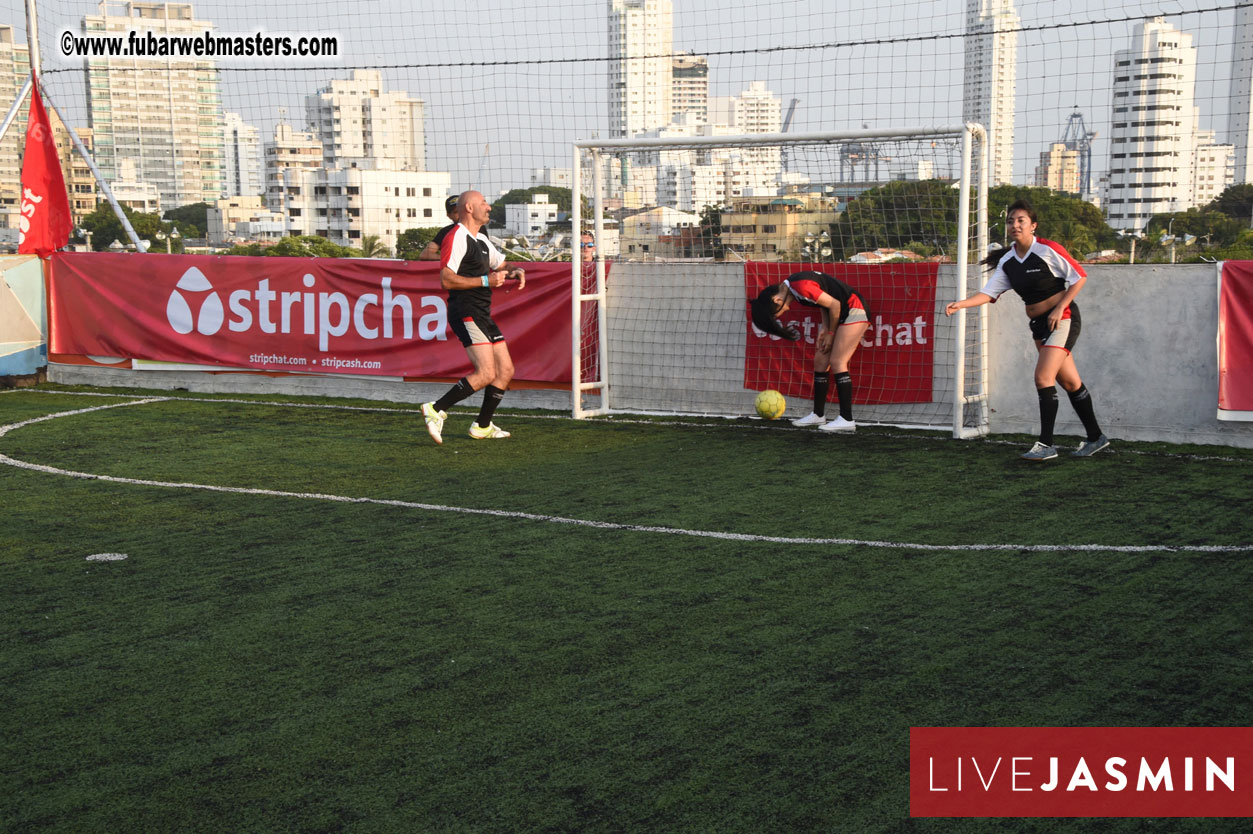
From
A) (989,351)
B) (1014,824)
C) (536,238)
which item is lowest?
(1014,824)

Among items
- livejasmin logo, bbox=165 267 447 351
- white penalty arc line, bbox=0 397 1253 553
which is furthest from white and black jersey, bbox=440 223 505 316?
white penalty arc line, bbox=0 397 1253 553

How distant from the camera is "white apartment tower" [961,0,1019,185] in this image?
10.7 meters

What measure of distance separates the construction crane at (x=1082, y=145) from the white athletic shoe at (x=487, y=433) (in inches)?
225

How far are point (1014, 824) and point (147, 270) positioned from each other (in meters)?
13.0

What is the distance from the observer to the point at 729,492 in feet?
26.1

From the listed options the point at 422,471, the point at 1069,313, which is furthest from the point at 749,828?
the point at 1069,313

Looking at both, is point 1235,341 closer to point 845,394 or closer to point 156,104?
point 845,394

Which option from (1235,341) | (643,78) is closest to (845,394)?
(1235,341)

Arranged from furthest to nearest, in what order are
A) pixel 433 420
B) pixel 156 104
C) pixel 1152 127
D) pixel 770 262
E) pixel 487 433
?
pixel 156 104 < pixel 770 262 < pixel 1152 127 < pixel 487 433 < pixel 433 420

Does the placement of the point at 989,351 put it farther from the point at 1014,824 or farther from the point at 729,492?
the point at 1014,824

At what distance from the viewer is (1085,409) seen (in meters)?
9.09

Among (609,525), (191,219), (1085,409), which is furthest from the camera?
(191,219)

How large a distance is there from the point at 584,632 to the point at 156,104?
39283 millimetres

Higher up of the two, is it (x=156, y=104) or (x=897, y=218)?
(x=156, y=104)
